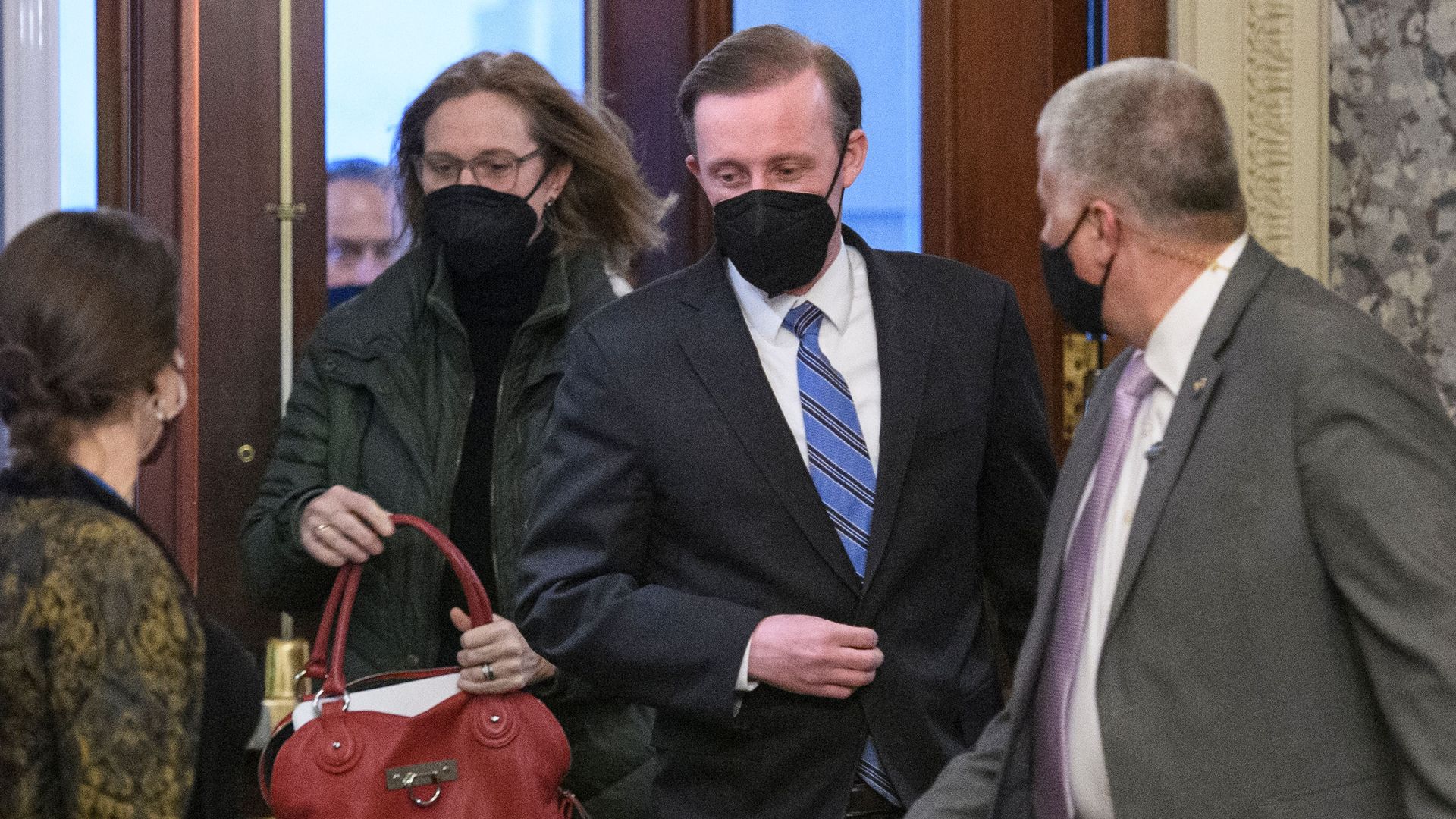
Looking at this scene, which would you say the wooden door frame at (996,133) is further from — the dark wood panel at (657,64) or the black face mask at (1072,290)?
the black face mask at (1072,290)

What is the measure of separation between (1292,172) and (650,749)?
1573 mm

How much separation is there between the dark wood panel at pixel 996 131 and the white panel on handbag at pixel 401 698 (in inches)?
55.3

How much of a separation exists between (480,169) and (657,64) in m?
0.59

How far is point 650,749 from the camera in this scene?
115 inches

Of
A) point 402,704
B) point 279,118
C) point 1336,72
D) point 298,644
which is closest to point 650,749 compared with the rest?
point 402,704

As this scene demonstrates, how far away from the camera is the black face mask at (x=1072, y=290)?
80.2 inches

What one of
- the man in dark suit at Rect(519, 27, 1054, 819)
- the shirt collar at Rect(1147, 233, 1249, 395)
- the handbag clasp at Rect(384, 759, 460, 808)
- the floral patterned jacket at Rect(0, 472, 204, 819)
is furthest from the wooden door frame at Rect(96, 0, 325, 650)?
the shirt collar at Rect(1147, 233, 1249, 395)

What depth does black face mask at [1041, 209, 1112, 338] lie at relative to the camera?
6.68 ft

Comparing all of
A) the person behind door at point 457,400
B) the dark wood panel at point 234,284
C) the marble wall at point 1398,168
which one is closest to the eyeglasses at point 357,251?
the dark wood panel at point 234,284

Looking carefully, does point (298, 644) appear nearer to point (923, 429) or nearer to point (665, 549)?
point (665, 549)

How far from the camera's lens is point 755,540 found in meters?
2.42

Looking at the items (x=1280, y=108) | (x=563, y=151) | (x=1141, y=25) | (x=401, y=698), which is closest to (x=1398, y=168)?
(x=1280, y=108)

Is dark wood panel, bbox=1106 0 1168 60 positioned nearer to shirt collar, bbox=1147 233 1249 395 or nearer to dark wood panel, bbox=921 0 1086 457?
dark wood panel, bbox=921 0 1086 457

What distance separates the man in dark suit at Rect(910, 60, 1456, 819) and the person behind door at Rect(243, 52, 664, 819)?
3.35 feet
